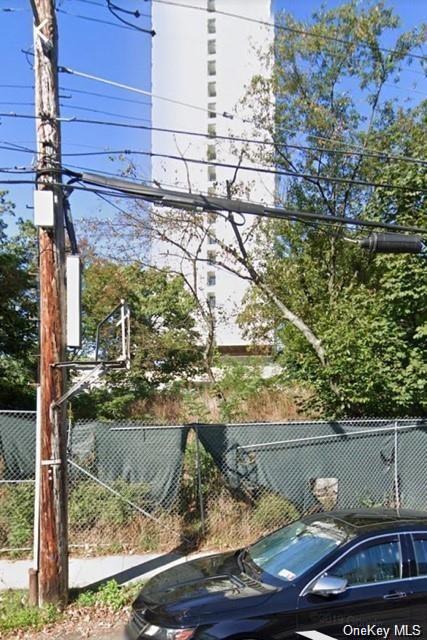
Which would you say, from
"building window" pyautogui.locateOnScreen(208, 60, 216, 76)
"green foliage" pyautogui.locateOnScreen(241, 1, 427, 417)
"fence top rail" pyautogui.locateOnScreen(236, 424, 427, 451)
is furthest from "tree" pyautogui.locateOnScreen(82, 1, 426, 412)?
"building window" pyautogui.locateOnScreen(208, 60, 216, 76)

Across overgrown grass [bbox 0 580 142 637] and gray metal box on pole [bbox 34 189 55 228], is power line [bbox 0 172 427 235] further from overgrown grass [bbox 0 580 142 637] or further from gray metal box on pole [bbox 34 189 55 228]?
overgrown grass [bbox 0 580 142 637]

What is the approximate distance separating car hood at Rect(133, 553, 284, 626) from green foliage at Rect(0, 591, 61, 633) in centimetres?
155

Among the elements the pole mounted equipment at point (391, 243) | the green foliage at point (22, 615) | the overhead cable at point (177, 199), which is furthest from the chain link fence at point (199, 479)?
the overhead cable at point (177, 199)

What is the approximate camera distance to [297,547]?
432 cm

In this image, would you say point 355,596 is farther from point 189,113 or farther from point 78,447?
point 189,113

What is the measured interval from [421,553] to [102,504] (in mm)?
4884

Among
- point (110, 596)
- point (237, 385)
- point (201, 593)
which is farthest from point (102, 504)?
point (237, 385)

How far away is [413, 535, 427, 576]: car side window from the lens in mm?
4020

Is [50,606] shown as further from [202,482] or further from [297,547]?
[202,482]

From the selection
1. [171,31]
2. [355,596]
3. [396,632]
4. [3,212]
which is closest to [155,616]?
[355,596]

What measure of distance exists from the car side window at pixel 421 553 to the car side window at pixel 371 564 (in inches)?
6.1

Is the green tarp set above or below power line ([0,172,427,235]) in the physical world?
below

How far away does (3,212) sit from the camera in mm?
14305

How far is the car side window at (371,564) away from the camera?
390 cm
